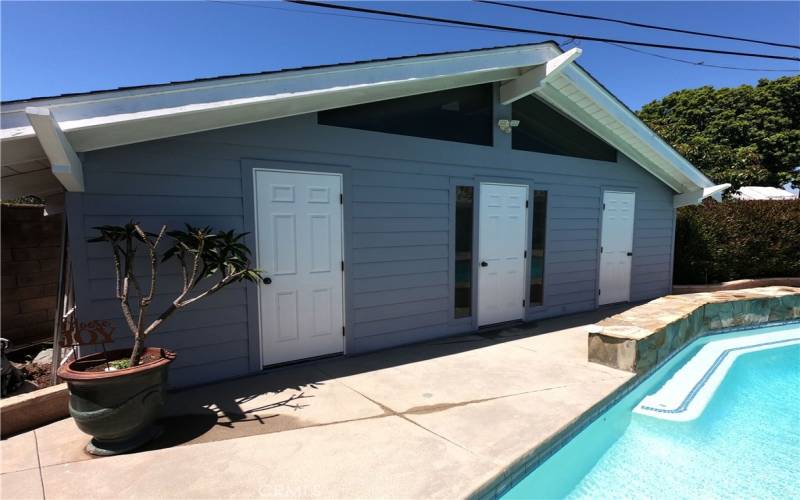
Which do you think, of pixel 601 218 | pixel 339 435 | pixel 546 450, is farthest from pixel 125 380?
pixel 601 218

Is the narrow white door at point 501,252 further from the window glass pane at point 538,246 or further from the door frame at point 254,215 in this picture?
the door frame at point 254,215

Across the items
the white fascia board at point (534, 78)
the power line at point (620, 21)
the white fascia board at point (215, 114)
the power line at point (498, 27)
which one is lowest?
the white fascia board at point (215, 114)

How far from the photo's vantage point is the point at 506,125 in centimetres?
568

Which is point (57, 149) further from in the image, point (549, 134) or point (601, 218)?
point (601, 218)

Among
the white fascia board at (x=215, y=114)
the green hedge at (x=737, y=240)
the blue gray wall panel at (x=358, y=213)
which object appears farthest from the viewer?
the green hedge at (x=737, y=240)

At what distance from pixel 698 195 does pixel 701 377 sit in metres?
5.44

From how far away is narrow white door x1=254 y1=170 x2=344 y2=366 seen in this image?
158 inches

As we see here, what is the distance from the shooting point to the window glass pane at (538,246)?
252 inches

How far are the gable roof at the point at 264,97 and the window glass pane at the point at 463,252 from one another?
1.49 metres

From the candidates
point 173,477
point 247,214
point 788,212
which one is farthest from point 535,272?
point 788,212

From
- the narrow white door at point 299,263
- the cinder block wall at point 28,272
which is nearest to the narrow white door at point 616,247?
the narrow white door at point 299,263

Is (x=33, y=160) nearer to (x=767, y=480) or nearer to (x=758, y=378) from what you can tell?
(x=767, y=480)

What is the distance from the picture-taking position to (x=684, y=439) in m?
3.33

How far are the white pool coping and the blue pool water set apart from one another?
81 millimetres
